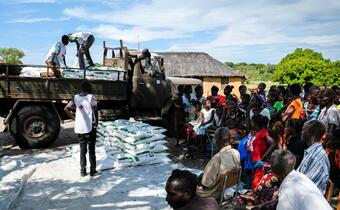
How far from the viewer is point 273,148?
15.9 feet

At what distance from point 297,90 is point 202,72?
24191mm

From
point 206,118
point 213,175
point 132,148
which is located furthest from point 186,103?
point 213,175

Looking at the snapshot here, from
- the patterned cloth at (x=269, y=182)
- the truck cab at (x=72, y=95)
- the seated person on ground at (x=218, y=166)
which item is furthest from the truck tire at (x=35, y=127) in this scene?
the patterned cloth at (x=269, y=182)

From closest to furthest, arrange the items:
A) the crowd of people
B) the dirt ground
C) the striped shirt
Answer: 1. the crowd of people
2. the striped shirt
3. the dirt ground

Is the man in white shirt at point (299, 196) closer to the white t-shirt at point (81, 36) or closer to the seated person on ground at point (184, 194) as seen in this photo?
the seated person on ground at point (184, 194)

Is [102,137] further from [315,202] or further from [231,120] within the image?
[315,202]

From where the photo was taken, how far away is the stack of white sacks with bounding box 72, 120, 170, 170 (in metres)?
6.88

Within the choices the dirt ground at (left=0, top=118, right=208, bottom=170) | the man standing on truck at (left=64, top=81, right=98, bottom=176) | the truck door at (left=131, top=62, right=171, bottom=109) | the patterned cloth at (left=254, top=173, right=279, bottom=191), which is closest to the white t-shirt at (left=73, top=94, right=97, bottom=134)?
the man standing on truck at (left=64, top=81, right=98, bottom=176)

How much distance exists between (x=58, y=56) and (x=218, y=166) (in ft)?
20.4

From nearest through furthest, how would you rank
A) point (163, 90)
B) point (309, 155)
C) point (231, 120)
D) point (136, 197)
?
point (309, 155) → point (136, 197) → point (231, 120) → point (163, 90)

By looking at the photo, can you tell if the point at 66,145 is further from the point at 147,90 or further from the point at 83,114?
the point at 83,114

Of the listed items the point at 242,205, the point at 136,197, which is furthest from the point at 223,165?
the point at 136,197

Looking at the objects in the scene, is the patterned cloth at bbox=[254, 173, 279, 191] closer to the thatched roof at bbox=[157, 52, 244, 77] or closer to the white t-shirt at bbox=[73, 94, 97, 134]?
the white t-shirt at bbox=[73, 94, 97, 134]

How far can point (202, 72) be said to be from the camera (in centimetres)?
A: 3025
